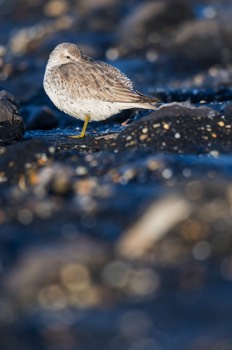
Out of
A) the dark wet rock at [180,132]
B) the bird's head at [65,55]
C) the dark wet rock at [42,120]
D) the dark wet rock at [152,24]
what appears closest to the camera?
the dark wet rock at [180,132]

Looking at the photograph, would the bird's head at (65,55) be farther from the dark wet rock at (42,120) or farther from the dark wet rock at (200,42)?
the dark wet rock at (200,42)

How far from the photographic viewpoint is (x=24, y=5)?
1953cm

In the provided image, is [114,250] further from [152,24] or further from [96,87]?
[152,24]

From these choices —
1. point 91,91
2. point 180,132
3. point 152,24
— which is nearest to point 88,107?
point 91,91

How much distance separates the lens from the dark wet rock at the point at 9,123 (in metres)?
10.4

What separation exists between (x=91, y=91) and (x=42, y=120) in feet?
7.63

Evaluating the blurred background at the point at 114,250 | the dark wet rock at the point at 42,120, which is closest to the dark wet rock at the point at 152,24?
the dark wet rock at the point at 42,120

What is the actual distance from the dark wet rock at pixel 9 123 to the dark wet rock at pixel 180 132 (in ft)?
6.26

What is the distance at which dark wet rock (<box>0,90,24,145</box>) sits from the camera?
408 inches

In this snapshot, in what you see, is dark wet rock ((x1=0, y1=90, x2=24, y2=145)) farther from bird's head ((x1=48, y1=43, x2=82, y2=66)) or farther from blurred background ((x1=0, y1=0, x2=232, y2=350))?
blurred background ((x1=0, y1=0, x2=232, y2=350))

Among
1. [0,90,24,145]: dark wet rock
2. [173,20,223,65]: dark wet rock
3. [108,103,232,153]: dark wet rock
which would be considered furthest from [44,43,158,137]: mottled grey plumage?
[173,20,223,65]: dark wet rock

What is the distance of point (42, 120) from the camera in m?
12.3

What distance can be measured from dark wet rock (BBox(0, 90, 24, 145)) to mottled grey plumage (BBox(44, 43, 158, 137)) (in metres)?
0.57

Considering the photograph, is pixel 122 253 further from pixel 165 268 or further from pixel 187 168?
pixel 187 168
